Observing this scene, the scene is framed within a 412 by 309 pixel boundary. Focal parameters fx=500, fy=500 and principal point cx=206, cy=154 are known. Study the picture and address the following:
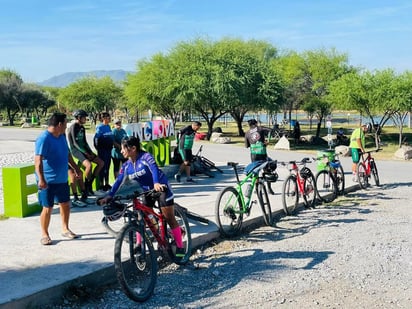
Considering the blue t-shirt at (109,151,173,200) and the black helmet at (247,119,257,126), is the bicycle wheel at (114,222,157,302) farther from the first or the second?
the black helmet at (247,119,257,126)

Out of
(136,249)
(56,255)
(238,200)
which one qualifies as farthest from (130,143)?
(238,200)

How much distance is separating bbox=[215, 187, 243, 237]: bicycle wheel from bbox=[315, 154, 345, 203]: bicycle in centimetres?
360

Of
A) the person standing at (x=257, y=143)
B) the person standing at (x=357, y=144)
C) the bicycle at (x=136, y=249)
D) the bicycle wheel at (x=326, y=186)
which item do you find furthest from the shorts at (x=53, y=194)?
the person standing at (x=357, y=144)

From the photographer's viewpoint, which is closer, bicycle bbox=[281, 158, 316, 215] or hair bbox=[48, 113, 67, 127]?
hair bbox=[48, 113, 67, 127]

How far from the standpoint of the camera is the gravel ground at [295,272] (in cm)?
506

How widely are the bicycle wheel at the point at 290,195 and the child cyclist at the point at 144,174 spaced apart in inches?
148

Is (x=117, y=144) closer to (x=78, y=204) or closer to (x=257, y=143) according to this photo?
(x=78, y=204)

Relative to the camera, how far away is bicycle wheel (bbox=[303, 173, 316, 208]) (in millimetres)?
9820

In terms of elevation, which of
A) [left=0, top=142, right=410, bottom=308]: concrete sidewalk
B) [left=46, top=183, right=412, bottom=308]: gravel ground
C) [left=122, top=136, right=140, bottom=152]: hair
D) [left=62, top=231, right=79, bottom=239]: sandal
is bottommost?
[left=46, top=183, right=412, bottom=308]: gravel ground

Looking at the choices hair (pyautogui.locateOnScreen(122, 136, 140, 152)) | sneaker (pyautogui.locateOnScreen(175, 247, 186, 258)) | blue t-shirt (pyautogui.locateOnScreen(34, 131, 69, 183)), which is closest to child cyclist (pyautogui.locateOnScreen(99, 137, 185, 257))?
hair (pyautogui.locateOnScreen(122, 136, 140, 152))

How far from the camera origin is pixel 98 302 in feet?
16.6

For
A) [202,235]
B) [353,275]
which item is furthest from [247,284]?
[202,235]

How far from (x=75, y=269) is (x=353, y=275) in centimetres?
319

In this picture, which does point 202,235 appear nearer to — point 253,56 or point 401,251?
point 401,251
